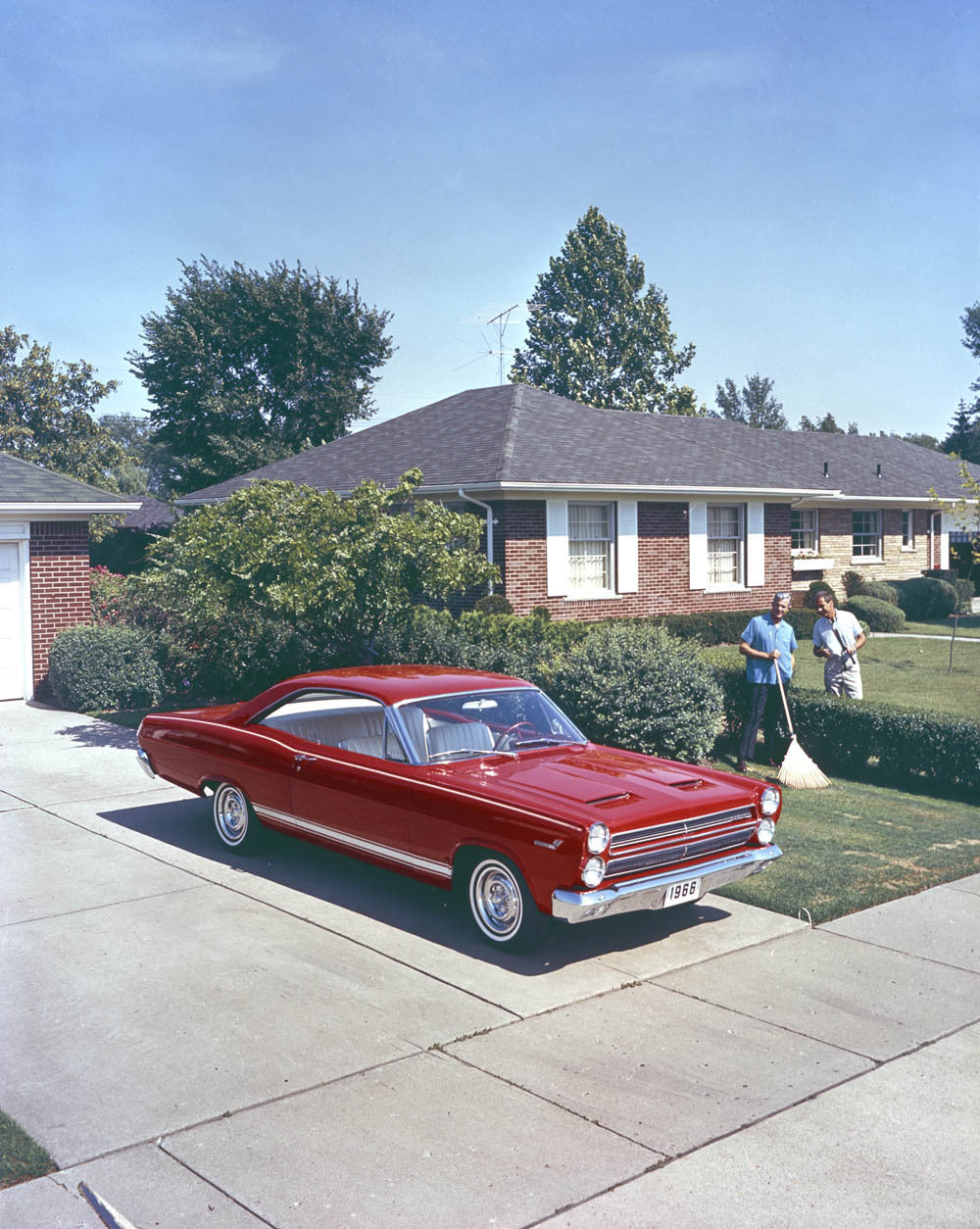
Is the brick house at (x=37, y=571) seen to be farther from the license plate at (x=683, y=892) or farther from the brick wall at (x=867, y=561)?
the brick wall at (x=867, y=561)

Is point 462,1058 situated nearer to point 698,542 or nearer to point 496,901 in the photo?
point 496,901

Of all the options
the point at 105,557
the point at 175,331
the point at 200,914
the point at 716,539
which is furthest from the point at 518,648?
the point at 175,331

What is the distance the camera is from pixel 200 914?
7039 millimetres

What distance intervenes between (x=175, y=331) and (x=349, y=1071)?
38.4m

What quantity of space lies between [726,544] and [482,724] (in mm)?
17922

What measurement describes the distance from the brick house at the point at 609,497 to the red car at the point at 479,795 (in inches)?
461

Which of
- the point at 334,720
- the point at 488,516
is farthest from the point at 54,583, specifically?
the point at 334,720

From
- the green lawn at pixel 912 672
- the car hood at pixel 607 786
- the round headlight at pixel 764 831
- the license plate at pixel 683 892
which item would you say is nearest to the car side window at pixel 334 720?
the car hood at pixel 607 786

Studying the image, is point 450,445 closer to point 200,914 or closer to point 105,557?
point 200,914

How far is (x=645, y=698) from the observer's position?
35.2 ft

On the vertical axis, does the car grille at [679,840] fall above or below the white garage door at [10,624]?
below

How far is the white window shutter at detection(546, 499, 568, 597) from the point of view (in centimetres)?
2047

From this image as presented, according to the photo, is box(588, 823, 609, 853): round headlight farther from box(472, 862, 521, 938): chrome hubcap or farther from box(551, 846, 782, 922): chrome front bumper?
box(472, 862, 521, 938): chrome hubcap

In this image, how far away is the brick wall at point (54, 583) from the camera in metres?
16.1
